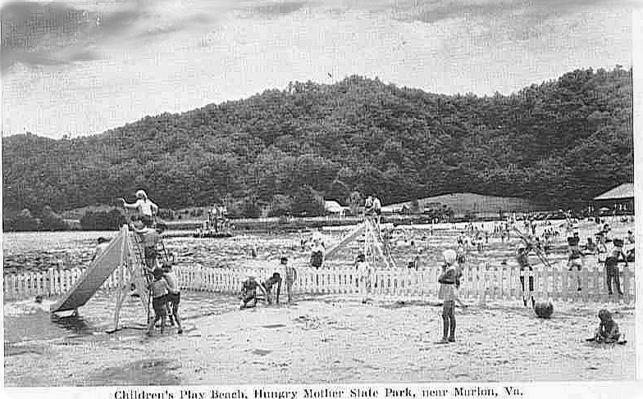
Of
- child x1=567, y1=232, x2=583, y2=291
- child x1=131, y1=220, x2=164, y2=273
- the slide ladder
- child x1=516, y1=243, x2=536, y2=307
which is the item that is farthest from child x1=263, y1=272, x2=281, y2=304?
child x1=567, y1=232, x2=583, y2=291

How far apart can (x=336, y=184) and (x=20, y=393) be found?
1.57 m

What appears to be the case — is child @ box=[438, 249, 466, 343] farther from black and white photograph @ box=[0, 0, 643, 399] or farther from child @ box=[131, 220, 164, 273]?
child @ box=[131, 220, 164, 273]

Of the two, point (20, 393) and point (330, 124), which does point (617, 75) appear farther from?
point (20, 393)

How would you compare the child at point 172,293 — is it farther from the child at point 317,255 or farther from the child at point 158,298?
the child at point 317,255

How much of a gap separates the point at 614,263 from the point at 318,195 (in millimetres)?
1254

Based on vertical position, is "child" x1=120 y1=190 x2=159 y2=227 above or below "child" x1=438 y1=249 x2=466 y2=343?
above

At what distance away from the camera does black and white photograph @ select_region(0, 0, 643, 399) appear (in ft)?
11.2

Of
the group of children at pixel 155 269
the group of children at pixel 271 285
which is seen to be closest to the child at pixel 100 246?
the group of children at pixel 155 269

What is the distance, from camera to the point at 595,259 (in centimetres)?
347

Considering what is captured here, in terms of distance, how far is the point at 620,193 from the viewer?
11.3 ft

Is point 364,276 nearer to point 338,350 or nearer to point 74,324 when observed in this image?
point 338,350

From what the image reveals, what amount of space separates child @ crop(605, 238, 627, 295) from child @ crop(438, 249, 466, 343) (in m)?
0.61

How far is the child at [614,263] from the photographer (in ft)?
11.3

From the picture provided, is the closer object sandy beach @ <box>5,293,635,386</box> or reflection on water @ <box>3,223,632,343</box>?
sandy beach @ <box>5,293,635,386</box>
